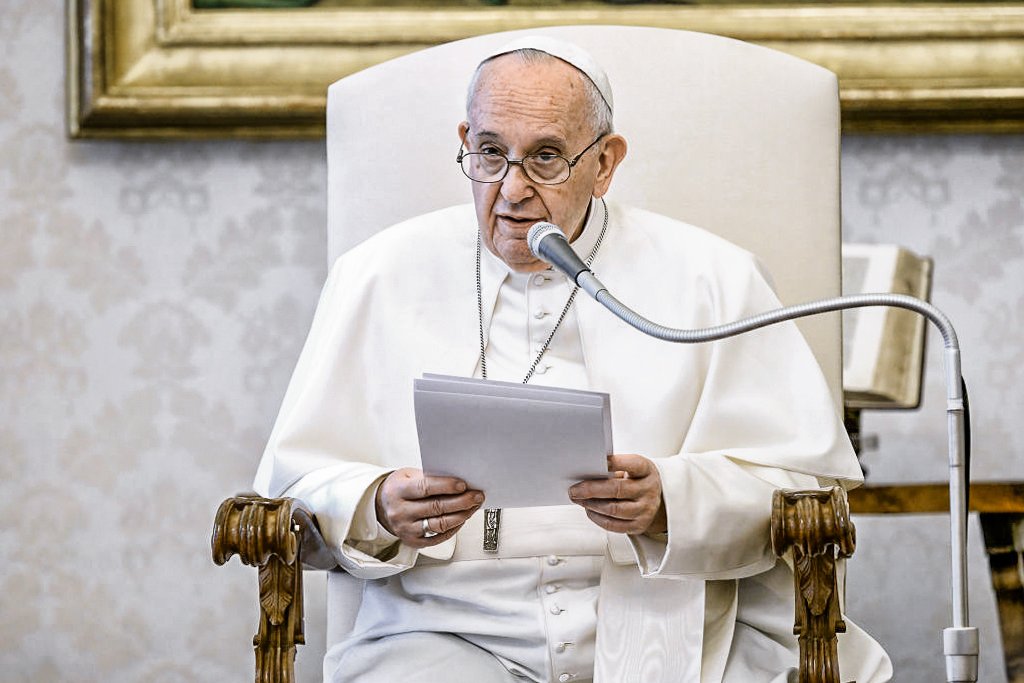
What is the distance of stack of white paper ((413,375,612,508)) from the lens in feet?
5.79

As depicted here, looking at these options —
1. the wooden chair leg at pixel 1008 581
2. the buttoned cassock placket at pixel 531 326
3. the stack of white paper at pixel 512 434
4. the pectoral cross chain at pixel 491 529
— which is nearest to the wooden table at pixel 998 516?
the wooden chair leg at pixel 1008 581

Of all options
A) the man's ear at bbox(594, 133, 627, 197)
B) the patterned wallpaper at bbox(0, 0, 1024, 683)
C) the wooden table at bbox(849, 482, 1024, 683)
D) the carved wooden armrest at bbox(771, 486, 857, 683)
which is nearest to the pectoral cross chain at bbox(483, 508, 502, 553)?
the carved wooden armrest at bbox(771, 486, 857, 683)

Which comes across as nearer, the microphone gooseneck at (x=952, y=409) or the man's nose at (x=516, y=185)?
the microphone gooseneck at (x=952, y=409)

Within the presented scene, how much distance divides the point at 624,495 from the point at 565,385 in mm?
441

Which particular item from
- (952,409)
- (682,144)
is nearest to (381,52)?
(682,144)

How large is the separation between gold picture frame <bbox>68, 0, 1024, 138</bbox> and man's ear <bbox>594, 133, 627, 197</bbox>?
4.43 ft

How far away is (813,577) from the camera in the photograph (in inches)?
73.8

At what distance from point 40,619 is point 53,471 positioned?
41 cm

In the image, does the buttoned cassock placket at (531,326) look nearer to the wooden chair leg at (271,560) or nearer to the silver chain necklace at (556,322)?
the silver chain necklace at (556,322)

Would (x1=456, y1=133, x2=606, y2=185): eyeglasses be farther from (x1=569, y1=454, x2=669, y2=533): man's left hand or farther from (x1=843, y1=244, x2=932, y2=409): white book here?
(x1=843, y1=244, x2=932, y2=409): white book

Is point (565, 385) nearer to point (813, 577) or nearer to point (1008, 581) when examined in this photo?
point (813, 577)

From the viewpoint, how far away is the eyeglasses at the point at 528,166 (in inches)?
88.2

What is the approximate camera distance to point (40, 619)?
147 inches

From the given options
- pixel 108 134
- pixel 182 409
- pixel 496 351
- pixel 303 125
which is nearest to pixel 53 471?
pixel 182 409
